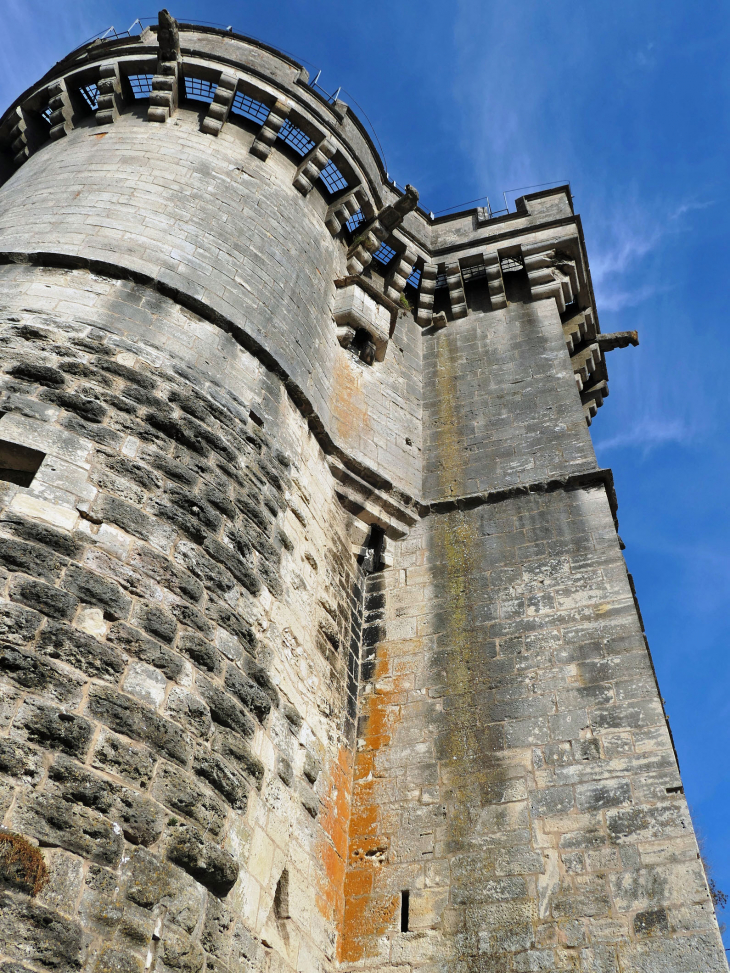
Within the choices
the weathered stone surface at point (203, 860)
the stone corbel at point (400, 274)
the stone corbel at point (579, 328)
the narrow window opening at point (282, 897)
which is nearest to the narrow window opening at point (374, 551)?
the narrow window opening at point (282, 897)

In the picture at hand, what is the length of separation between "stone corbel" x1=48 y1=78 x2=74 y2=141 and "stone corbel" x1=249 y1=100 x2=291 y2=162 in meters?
→ 2.14

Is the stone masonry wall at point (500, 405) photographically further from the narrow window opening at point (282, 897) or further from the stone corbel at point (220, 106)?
the narrow window opening at point (282, 897)

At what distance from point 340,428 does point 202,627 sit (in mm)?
3811

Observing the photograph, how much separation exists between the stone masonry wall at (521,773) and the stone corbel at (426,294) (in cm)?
419

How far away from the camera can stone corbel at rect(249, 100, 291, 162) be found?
9492 mm

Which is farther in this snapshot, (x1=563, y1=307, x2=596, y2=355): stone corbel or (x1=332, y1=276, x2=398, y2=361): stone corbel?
(x1=563, y1=307, x2=596, y2=355): stone corbel

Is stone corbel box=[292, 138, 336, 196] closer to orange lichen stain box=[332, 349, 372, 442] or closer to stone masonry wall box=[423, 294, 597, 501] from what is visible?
orange lichen stain box=[332, 349, 372, 442]

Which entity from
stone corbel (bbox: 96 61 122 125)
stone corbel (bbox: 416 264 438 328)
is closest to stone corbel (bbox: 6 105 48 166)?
stone corbel (bbox: 96 61 122 125)

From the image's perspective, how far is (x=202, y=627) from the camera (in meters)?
4.93

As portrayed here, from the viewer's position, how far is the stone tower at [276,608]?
13.3 feet

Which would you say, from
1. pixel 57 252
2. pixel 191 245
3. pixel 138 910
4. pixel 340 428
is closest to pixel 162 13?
pixel 191 245

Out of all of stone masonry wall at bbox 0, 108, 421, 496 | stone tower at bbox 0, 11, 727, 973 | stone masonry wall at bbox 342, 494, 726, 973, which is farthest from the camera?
stone masonry wall at bbox 0, 108, 421, 496

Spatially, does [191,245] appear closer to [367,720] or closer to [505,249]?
[367,720]

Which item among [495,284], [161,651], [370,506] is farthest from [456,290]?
[161,651]
